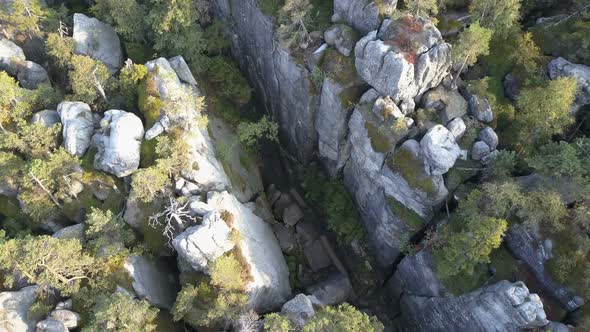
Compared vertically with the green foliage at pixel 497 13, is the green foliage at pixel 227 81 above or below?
below

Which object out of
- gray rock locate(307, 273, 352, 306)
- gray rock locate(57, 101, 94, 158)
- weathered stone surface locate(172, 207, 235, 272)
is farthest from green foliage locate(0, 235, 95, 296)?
gray rock locate(307, 273, 352, 306)

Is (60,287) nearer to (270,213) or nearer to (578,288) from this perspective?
(270,213)

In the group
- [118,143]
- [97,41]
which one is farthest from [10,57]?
[118,143]

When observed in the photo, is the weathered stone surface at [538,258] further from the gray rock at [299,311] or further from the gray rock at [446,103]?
the gray rock at [299,311]

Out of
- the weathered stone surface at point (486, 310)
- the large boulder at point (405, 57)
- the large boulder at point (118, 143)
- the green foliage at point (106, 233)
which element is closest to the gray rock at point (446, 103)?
the large boulder at point (405, 57)

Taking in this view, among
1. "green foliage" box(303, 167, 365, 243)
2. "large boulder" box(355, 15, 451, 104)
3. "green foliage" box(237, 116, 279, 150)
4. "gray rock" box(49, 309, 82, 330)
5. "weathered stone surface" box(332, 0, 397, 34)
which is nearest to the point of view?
"gray rock" box(49, 309, 82, 330)

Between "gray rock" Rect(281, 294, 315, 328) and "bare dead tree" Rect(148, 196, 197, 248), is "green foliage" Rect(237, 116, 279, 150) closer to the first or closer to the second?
"bare dead tree" Rect(148, 196, 197, 248)
